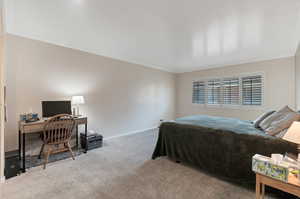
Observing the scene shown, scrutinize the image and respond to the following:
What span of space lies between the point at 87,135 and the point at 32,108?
118 cm

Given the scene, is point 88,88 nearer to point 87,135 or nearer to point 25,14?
point 87,135

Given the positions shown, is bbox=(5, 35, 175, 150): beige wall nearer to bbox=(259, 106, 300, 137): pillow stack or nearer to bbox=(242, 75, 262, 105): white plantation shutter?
bbox=(242, 75, 262, 105): white plantation shutter

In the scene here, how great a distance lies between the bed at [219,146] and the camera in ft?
5.77

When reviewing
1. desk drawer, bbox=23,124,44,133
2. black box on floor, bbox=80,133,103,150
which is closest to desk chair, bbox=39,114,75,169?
desk drawer, bbox=23,124,44,133

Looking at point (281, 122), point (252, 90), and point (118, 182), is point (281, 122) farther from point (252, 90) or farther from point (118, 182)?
point (252, 90)

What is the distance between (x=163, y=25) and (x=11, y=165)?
10.8 ft

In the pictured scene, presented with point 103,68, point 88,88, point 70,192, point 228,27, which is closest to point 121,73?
point 103,68

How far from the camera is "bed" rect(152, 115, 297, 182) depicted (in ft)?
5.77

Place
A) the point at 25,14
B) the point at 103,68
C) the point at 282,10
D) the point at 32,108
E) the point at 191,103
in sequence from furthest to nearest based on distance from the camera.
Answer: the point at 191,103
the point at 103,68
the point at 32,108
the point at 25,14
the point at 282,10

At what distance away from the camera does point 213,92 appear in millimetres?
5223

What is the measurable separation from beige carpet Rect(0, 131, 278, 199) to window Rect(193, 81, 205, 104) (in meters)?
3.52

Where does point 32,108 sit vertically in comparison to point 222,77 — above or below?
below

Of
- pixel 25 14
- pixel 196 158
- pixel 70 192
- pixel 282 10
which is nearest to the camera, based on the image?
pixel 70 192

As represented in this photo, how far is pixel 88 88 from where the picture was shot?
3604 mm
